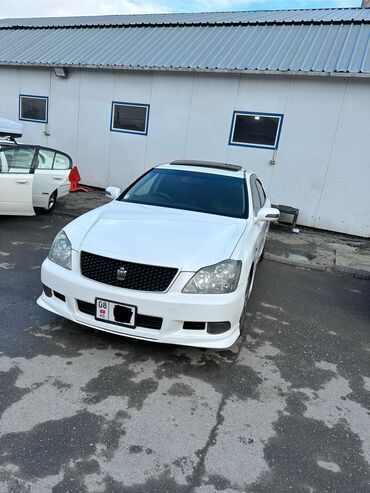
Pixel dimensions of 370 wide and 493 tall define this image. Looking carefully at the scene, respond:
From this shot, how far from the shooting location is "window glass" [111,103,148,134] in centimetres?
1016

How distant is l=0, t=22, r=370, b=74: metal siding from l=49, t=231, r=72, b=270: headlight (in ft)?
23.4

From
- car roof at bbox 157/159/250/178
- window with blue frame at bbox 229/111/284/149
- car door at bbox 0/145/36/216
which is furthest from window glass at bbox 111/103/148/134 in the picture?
car roof at bbox 157/159/250/178

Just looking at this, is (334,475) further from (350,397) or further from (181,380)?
(181,380)

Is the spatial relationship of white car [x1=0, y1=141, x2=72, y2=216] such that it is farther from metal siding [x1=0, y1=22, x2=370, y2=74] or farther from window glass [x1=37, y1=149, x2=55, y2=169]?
metal siding [x1=0, y1=22, x2=370, y2=74]

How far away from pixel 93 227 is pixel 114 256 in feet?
1.88

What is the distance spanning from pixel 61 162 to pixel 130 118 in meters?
3.27

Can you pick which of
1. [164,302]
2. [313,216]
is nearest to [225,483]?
[164,302]

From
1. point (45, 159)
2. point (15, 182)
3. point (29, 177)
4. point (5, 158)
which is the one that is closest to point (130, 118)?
point (45, 159)

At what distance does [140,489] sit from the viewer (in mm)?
1961

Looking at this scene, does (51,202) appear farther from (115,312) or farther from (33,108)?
(115,312)

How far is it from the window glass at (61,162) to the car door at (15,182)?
0.94 meters

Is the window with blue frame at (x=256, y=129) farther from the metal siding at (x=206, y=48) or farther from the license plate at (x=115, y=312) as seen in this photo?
the license plate at (x=115, y=312)

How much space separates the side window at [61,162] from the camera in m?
7.69

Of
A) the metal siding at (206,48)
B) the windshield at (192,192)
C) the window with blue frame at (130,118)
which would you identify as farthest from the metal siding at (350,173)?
the window with blue frame at (130,118)
